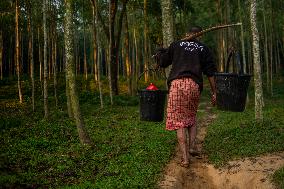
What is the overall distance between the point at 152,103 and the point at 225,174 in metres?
2.04

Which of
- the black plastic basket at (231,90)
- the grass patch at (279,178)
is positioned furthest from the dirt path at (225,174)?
the black plastic basket at (231,90)

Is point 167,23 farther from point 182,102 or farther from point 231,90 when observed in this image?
point 182,102

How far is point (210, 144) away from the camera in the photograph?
8.19 metres

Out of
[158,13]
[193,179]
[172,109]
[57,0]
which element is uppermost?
[57,0]

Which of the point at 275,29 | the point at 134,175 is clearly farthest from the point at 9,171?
the point at 275,29

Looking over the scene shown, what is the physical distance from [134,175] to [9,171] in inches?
86.2

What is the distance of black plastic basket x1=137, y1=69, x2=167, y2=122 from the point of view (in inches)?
297

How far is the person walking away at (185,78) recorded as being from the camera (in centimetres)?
638

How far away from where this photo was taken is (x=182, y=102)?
643 centimetres

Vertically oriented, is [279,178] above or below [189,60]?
below

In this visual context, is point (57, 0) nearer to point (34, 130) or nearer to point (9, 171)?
Answer: point (34, 130)

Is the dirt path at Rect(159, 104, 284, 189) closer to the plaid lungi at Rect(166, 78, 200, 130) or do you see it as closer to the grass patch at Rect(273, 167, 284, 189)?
the grass patch at Rect(273, 167, 284, 189)

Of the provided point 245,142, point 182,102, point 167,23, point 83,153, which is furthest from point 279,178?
point 167,23

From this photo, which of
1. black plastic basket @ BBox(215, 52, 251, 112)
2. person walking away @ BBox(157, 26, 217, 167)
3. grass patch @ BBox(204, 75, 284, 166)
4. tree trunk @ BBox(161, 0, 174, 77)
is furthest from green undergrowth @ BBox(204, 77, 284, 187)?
tree trunk @ BBox(161, 0, 174, 77)
